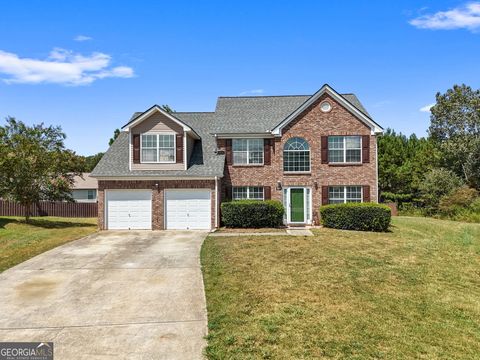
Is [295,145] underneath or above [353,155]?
above

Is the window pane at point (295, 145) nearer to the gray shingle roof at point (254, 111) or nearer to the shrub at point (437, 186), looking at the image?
the gray shingle roof at point (254, 111)

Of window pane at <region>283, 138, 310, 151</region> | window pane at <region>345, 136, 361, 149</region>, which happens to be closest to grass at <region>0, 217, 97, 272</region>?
window pane at <region>283, 138, 310, 151</region>

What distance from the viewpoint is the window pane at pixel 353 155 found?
22.4 meters

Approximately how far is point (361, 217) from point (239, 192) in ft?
24.9

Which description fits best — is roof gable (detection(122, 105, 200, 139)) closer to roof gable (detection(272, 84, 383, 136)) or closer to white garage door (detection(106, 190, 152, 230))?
white garage door (detection(106, 190, 152, 230))

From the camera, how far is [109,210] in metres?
21.2

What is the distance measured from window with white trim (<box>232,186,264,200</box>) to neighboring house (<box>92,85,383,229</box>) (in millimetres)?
63

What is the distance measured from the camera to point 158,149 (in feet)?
71.5

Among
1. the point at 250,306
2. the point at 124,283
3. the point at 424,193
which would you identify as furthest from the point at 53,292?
the point at 424,193

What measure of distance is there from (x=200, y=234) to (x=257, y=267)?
25.8 ft

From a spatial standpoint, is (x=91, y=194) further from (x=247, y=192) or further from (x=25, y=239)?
(x=247, y=192)

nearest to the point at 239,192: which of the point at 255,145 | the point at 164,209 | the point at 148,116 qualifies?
the point at 255,145

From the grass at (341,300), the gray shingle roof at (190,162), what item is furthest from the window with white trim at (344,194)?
the gray shingle roof at (190,162)

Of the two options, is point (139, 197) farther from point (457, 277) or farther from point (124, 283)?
point (457, 277)
